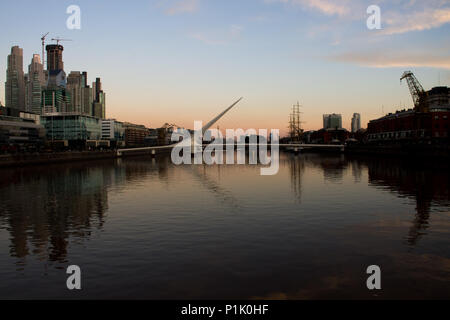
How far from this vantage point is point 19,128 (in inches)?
4815

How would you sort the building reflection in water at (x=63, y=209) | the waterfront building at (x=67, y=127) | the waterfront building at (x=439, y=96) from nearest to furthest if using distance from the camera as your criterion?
the building reflection in water at (x=63, y=209) < the waterfront building at (x=439, y=96) < the waterfront building at (x=67, y=127)

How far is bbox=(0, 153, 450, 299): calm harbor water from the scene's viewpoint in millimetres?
9695

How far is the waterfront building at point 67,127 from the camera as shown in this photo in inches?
5748

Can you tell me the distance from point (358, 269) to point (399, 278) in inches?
44.1

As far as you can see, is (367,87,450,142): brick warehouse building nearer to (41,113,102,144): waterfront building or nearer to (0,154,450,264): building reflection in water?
(0,154,450,264): building reflection in water

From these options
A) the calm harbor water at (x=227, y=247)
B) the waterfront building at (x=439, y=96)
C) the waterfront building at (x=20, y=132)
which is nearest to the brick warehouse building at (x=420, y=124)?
the waterfront building at (x=439, y=96)

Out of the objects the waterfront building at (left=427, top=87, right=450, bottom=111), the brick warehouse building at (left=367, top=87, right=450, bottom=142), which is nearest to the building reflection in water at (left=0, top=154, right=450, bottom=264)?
the brick warehouse building at (left=367, top=87, right=450, bottom=142)

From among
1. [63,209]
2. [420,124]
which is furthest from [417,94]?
[63,209]

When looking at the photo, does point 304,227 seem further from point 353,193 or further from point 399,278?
point 353,193

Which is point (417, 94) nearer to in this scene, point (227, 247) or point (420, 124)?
point (420, 124)

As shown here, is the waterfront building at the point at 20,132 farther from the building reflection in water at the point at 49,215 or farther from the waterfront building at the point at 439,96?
the waterfront building at the point at 439,96

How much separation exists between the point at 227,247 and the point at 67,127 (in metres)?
147

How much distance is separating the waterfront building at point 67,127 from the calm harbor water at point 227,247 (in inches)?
5060
